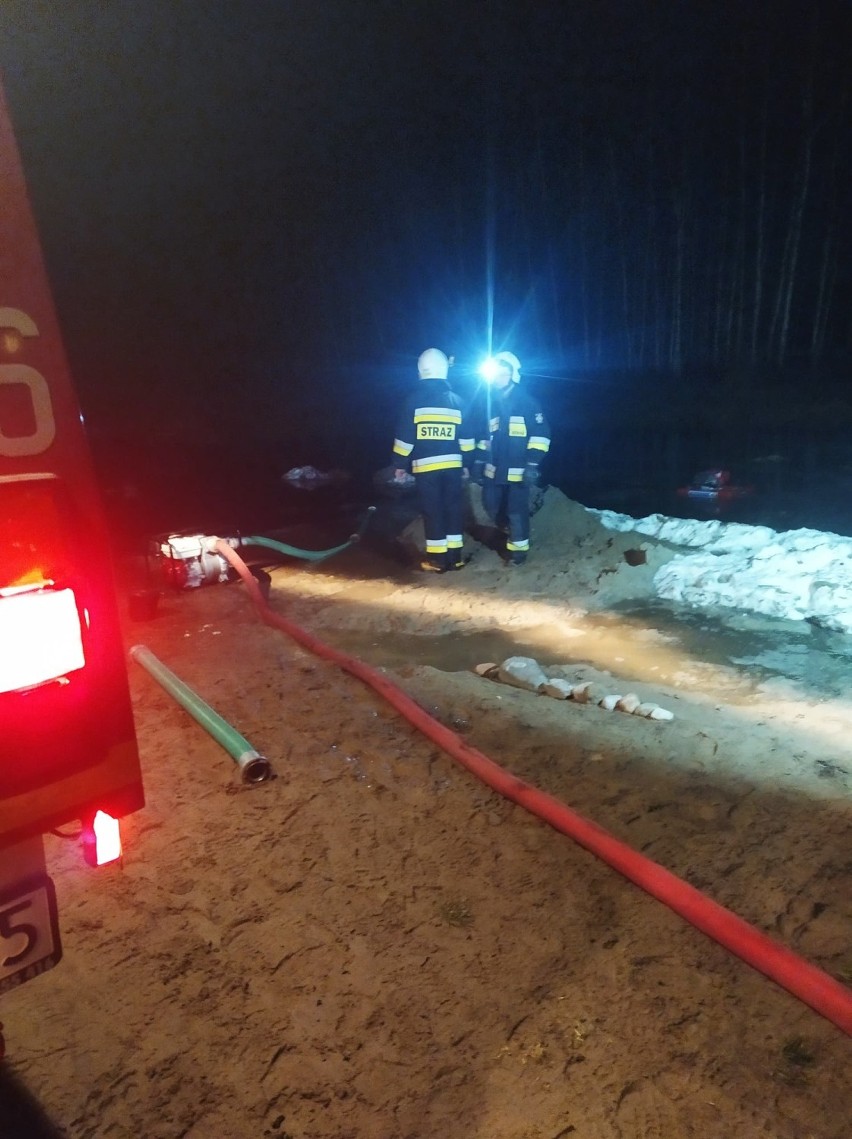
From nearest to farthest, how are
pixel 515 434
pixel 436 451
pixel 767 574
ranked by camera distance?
pixel 767 574 < pixel 436 451 < pixel 515 434

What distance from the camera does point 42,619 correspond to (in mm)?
1602

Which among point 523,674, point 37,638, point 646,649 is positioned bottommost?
point 646,649

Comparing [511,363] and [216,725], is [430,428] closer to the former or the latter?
[511,363]

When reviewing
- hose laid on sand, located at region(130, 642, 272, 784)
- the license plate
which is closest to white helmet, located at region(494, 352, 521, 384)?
hose laid on sand, located at region(130, 642, 272, 784)

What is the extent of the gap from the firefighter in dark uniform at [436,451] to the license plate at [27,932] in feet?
21.6

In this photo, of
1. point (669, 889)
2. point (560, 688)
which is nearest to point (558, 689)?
point (560, 688)

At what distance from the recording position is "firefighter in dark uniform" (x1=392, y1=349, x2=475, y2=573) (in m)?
7.97

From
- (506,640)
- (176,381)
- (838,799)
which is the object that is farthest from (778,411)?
(176,381)

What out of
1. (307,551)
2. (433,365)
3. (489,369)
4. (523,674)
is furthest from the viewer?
(307,551)

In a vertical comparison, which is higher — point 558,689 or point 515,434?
point 515,434

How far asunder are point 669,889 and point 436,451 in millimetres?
6130

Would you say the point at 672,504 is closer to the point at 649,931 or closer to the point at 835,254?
the point at 649,931

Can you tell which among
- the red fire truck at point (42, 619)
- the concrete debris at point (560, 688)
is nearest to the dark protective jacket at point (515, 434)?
the concrete debris at point (560, 688)

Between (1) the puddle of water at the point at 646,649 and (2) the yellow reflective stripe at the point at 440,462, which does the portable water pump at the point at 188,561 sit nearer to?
(1) the puddle of water at the point at 646,649
